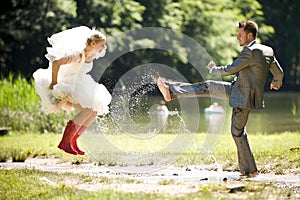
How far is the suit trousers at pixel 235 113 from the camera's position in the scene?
A: 28.3 feet

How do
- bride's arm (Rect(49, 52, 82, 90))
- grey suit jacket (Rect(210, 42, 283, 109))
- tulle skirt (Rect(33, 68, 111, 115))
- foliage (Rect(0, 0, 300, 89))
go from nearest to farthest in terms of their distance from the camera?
grey suit jacket (Rect(210, 42, 283, 109)), bride's arm (Rect(49, 52, 82, 90)), tulle skirt (Rect(33, 68, 111, 115)), foliage (Rect(0, 0, 300, 89))

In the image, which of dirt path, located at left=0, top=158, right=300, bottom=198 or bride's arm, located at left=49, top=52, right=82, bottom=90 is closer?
dirt path, located at left=0, top=158, right=300, bottom=198

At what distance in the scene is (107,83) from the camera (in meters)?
10.8

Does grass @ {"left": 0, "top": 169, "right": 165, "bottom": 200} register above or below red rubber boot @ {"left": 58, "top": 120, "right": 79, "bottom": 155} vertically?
below

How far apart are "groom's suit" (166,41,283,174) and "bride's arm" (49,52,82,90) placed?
3.99ft

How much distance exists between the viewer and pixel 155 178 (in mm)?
8586

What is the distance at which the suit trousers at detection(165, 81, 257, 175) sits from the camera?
863cm

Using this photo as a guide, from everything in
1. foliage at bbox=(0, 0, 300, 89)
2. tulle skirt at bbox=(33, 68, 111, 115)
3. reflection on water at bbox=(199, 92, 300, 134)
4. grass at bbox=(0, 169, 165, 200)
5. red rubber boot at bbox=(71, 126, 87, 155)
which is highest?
foliage at bbox=(0, 0, 300, 89)

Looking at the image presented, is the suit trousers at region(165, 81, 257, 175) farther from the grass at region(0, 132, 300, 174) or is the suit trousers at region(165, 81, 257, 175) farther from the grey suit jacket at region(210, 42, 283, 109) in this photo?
the grass at region(0, 132, 300, 174)

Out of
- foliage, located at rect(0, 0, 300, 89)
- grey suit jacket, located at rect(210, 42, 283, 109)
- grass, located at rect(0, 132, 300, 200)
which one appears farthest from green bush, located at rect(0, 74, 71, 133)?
foliage, located at rect(0, 0, 300, 89)

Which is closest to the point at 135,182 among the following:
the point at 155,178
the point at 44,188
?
the point at 155,178

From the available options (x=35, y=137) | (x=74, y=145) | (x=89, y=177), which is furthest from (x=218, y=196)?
(x=35, y=137)

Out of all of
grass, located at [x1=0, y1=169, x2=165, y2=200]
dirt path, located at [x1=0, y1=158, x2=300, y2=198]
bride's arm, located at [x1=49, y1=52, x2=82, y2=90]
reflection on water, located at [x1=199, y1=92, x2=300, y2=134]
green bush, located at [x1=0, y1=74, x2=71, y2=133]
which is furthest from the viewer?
reflection on water, located at [x1=199, y1=92, x2=300, y2=134]

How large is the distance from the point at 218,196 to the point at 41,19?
2611cm
